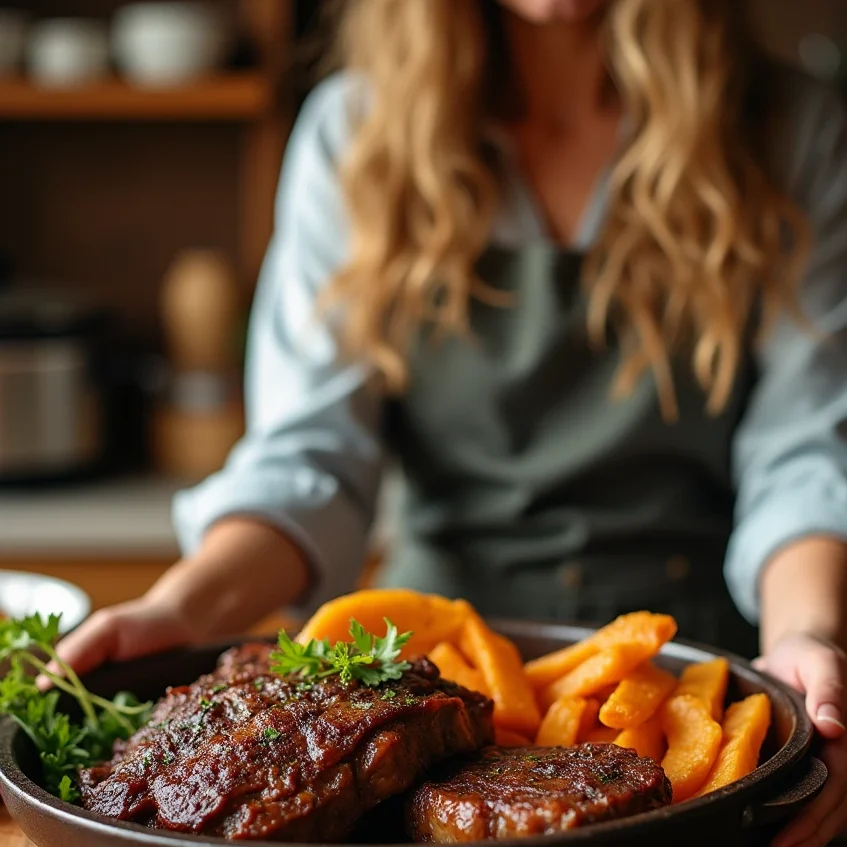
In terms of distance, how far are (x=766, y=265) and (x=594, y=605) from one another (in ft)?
1.63

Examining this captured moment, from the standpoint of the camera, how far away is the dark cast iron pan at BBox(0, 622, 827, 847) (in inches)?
28.0

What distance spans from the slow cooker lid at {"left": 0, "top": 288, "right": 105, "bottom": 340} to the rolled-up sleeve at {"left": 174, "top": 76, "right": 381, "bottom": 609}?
101 cm

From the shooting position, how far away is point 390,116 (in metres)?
1.67

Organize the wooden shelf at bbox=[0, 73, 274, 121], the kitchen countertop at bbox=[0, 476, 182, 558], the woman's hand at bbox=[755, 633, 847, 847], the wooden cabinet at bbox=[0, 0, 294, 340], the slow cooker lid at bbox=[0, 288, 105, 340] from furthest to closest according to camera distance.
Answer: the wooden cabinet at bbox=[0, 0, 294, 340] < the wooden shelf at bbox=[0, 73, 274, 121] < the slow cooker lid at bbox=[0, 288, 105, 340] < the kitchen countertop at bbox=[0, 476, 182, 558] < the woman's hand at bbox=[755, 633, 847, 847]

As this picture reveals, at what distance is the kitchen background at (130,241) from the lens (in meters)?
2.69

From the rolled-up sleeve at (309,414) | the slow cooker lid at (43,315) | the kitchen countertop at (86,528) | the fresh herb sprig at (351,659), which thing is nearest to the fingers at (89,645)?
the fresh herb sprig at (351,659)

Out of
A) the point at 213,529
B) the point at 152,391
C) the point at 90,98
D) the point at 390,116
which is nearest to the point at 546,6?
the point at 390,116

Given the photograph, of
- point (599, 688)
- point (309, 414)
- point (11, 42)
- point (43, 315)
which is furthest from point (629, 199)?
point (11, 42)

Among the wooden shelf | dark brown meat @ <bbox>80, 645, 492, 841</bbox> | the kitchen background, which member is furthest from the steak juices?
the wooden shelf

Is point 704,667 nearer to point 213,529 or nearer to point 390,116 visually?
point 213,529

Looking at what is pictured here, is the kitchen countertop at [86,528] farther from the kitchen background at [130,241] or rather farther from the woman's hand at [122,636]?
the woman's hand at [122,636]

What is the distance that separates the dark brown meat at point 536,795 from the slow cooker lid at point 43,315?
208cm

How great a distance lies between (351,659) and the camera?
886 millimetres

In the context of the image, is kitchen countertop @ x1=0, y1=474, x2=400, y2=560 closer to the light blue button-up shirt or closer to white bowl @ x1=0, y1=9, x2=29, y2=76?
the light blue button-up shirt
